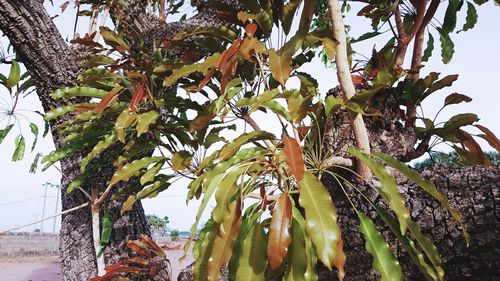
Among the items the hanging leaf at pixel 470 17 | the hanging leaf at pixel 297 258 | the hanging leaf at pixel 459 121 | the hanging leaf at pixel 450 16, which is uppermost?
the hanging leaf at pixel 470 17

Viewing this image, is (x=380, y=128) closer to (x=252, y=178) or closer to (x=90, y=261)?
(x=252, y=178)

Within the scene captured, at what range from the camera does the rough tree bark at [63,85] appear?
155 centimetres

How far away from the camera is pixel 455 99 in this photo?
1365 mm

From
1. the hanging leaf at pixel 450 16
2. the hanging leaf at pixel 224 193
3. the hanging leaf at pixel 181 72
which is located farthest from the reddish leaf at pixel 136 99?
the hanging leaf at pixel 450 16

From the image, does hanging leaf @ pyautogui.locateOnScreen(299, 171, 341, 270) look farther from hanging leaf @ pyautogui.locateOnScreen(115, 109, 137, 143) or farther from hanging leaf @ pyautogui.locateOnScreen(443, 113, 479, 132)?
hanging leaf @ pyautogui.locateOnScreen(443, 113, 479, 132)

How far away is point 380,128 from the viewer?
46.0 inches

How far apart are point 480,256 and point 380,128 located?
0.49 meters

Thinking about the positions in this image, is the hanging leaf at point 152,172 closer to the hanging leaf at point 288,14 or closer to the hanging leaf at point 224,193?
the hanging leaf at point 224,193

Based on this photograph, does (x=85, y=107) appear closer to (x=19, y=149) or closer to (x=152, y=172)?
(x=152, y=172)

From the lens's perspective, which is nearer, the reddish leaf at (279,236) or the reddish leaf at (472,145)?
the reddish leaf at (279,236)

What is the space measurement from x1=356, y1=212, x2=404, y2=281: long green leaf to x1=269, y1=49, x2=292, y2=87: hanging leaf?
1.21ft

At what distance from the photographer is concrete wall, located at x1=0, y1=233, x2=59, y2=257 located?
1255cm

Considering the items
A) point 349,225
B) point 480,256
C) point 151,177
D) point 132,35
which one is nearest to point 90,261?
point 151,177

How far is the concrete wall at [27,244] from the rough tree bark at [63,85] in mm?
12881
